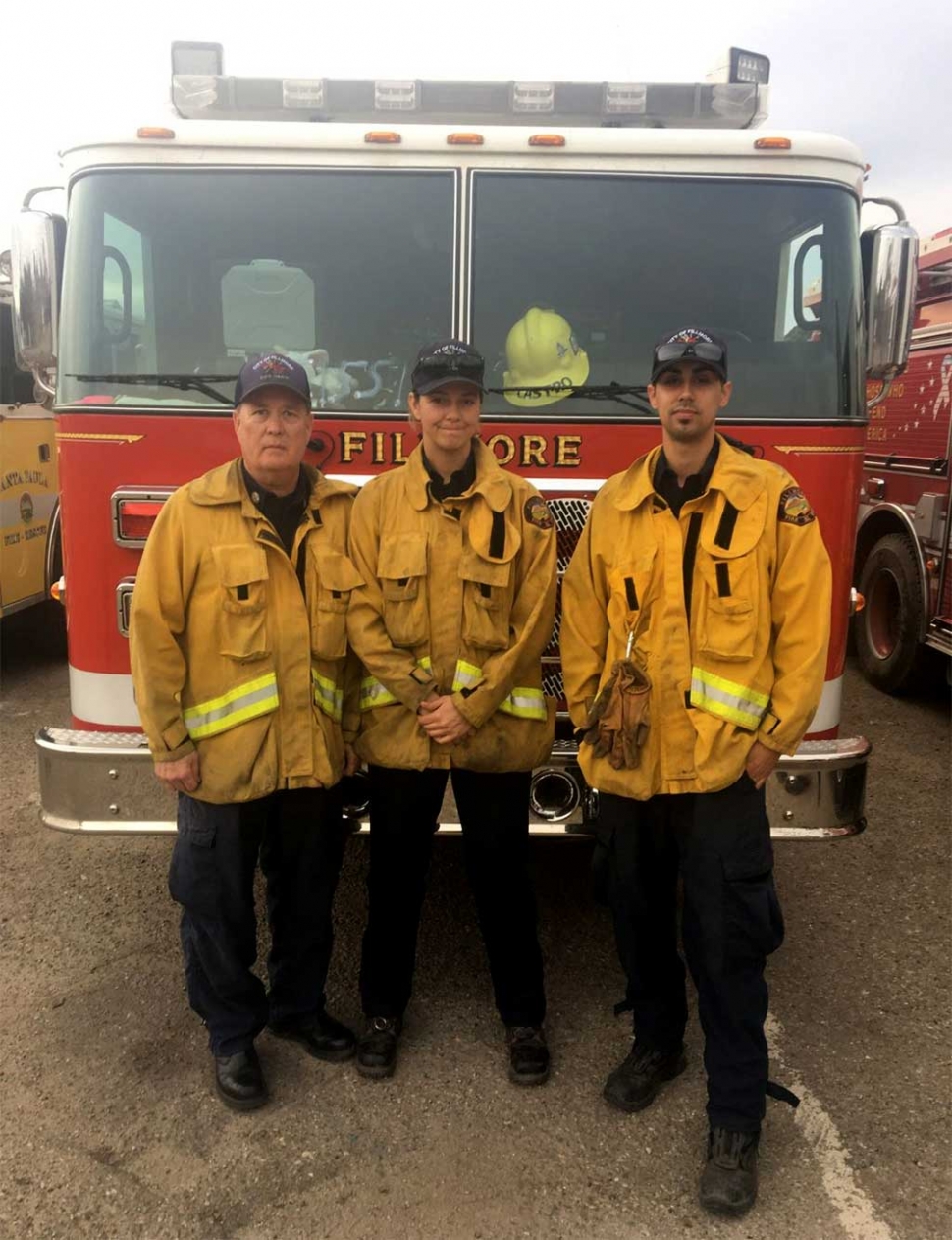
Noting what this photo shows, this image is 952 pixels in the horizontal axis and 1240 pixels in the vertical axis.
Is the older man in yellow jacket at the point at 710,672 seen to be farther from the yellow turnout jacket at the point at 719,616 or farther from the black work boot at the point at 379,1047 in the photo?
the black work boot at the point at 379,1047

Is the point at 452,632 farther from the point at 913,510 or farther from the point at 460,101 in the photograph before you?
the point at 913,510

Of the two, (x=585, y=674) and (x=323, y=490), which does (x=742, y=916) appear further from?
(x=323, y=490)

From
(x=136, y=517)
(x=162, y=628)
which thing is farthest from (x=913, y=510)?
(x=162, y=628)

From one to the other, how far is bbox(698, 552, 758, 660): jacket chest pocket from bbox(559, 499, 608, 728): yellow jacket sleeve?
11.0 inches

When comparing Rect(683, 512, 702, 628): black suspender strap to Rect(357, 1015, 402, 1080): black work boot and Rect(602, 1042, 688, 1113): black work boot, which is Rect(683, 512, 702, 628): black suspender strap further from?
Rect(357, 1015, 402, 1080): black work boot

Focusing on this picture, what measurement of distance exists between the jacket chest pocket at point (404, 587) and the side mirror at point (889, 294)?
166cm

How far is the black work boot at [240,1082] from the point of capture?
2.78 meters

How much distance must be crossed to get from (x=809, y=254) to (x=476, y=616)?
1659 mm

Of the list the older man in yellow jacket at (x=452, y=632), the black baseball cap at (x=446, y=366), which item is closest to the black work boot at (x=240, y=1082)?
the older man in yellow jacket at (x=452, y=632)

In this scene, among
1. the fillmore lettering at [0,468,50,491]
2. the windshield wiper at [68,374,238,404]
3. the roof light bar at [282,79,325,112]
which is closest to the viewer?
the windshield wiper at [68,374,238,404]

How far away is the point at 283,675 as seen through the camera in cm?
264

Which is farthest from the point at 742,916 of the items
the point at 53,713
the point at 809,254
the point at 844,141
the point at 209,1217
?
the point at 53,713

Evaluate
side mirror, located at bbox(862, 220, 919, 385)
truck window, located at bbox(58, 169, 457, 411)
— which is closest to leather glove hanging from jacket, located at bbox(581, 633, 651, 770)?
truck window, located at bbox(58, 169, 457, 411)

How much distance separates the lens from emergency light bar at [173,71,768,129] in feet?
11.2
